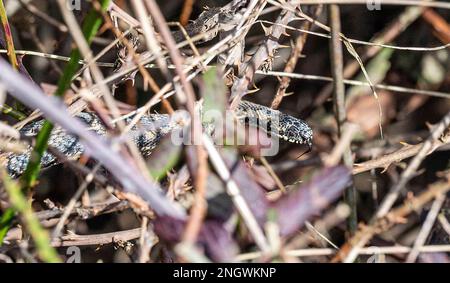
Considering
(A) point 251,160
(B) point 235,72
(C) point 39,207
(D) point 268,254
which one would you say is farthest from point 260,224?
(C) point 39,207

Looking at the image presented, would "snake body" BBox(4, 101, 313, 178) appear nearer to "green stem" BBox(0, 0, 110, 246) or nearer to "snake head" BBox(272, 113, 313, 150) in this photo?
"snake head" BBox(272, 113, 313, 150)

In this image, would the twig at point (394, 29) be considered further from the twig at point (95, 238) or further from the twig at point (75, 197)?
the twig at point (75, 197)

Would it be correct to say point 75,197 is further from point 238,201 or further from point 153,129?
point 153,129

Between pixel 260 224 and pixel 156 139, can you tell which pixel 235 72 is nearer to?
pixel 156 139

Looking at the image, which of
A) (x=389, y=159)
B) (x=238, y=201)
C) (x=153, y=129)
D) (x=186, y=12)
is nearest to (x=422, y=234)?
(x=238, y=201)

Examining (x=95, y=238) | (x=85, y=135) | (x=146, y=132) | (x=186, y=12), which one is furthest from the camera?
(x=186, y=12)

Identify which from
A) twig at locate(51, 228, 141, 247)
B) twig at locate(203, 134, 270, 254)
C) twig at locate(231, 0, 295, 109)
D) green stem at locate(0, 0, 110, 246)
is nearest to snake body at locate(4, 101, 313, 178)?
twig at locate(231, 0, 295, 109)

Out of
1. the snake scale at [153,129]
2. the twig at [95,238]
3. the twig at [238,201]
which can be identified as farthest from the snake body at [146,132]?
the twig at [238,201]
